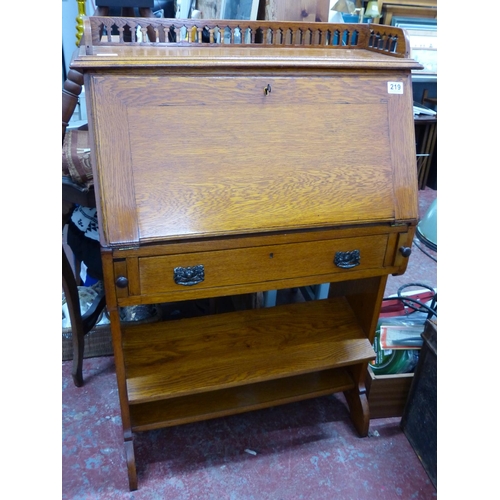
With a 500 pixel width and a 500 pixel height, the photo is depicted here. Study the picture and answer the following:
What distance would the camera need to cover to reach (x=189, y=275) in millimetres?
1150

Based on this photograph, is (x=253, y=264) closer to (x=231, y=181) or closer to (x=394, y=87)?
(x=231, y=181)

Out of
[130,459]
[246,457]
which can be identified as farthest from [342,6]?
[130,459]

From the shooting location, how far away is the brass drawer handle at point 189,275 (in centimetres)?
114

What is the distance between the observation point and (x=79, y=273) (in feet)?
7.34

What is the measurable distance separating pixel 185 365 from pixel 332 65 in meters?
1.00

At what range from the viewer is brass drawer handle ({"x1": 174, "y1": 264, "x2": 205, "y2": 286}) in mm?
1141

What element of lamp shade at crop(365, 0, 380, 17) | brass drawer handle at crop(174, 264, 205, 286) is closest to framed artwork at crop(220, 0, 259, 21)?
lamp shade at crop(365, 0, 380, 17)

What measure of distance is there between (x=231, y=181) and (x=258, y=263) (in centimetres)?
23

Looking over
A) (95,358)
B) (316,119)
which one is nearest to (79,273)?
(95,358)

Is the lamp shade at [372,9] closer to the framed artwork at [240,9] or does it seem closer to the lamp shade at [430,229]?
the framed artwork at [240,9]

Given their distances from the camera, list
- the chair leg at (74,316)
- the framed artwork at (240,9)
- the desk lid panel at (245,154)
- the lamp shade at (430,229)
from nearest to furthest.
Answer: the desk lid panel at (245,154) → the chair leg at (74,316) → the framed artwork at (240,9) → the lamp shade at (430,229)

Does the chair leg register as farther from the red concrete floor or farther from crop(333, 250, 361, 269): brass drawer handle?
crop(333, 250, 361, 269): brass drawer handle

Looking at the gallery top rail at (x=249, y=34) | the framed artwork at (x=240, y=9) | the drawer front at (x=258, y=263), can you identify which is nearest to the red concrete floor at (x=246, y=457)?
the drawer front at (x=258, y=263)

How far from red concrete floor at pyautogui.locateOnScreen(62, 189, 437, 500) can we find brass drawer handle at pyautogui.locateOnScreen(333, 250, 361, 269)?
0.77m
